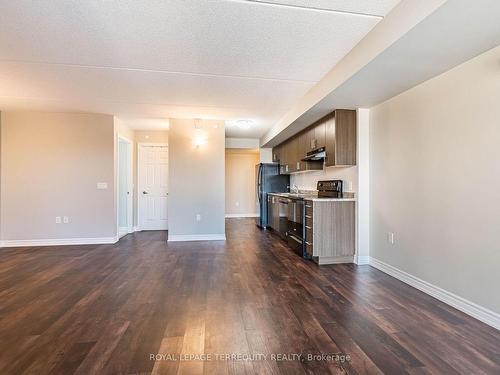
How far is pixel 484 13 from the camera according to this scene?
1.59 meters

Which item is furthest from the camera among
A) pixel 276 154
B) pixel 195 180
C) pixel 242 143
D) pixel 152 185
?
pixel 242 143

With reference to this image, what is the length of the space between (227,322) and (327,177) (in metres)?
3.24

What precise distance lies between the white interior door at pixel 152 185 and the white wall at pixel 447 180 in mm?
4891

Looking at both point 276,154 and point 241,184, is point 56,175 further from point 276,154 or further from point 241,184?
point 241,184

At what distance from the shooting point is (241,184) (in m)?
9.34

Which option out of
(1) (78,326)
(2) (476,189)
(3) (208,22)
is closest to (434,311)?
(2) (476,189)

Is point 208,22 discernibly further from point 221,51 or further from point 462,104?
point 462,104

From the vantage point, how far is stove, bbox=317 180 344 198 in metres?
4.05

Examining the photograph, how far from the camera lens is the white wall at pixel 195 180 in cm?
515

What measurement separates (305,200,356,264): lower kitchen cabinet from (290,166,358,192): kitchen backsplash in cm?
32

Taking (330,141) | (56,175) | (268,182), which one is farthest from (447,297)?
(56,175)


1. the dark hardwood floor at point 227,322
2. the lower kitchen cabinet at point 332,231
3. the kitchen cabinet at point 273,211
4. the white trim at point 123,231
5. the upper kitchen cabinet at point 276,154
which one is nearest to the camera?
the dark hardwood floor at point 227,322

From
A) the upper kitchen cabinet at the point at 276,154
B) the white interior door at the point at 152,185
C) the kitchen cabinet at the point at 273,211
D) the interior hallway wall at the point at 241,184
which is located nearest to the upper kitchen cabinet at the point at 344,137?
the kitchen cabinet at the point at 273,211

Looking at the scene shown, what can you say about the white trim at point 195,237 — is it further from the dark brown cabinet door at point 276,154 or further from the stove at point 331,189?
the dark brown cabinet door at point 276,154
